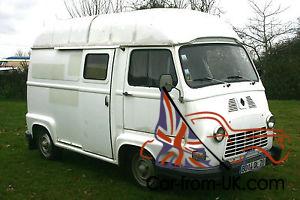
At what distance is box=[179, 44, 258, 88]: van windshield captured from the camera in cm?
613

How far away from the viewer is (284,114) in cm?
1580

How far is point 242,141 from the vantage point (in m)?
6.16

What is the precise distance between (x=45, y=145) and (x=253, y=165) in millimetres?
4537

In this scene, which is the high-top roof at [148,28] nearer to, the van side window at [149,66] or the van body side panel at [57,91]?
the van side window at [149,66]

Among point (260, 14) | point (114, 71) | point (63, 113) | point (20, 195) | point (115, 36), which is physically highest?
point (260, 14)

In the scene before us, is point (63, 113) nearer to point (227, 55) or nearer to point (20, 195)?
point (20, 195)

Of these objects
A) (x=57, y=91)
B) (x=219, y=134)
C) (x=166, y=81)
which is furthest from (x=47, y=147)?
(x=219, y=134)

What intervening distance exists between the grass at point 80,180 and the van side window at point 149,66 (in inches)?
68.1

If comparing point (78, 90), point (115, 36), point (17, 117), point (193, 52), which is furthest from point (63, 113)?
point (17, 117)

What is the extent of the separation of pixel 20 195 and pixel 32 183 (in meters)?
0.59

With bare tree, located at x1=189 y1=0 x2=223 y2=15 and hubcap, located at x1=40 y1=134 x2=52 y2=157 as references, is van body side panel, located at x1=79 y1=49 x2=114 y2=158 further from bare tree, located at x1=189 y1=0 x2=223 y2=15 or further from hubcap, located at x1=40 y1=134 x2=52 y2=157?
bare tree, located at x1=189 y1=0 x2=223 y2=15

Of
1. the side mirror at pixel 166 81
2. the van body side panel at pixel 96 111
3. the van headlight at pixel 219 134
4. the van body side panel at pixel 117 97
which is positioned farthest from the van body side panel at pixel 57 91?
the van headlight at pixel 219 134

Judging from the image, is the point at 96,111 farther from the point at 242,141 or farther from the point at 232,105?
the point at 242,141

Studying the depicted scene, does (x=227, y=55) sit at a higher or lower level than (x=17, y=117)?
higher
